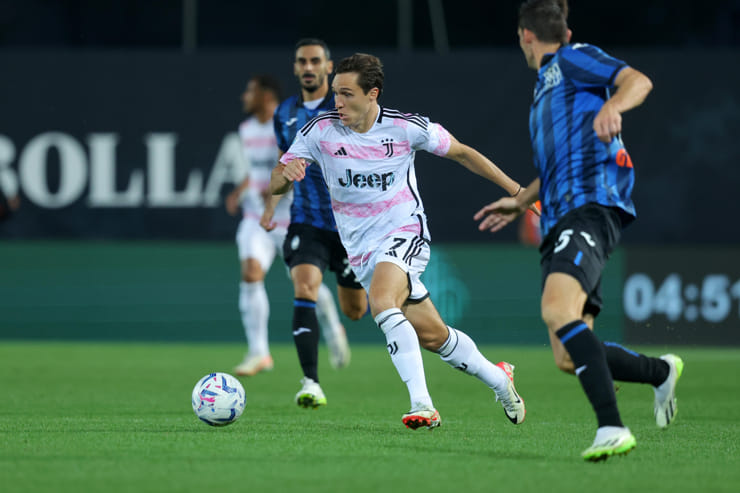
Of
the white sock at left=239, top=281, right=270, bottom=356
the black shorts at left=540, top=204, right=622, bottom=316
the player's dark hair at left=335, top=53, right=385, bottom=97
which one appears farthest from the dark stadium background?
the black shorts at left=540, top=204, right=622, bottom=316

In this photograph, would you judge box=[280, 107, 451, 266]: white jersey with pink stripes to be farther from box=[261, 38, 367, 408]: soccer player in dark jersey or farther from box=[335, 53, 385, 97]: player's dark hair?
box=[261, 38, 367, 408]: soccer player in dark jersey

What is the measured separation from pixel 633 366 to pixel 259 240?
5.82 meters

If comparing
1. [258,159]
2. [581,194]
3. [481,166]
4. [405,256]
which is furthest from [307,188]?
[258,159]

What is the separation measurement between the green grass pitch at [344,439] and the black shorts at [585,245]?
2.65 ft

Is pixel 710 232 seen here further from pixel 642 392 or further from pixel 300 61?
pixel 300 61

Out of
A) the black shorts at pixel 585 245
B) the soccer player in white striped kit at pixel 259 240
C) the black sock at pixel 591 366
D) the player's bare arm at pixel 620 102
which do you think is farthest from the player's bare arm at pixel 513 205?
the soccer player in white striped kit at pixel 259 240

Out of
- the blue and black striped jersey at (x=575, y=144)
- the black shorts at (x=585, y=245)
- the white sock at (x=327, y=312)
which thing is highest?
the blue and black striped jersey at (x=575, y=144)

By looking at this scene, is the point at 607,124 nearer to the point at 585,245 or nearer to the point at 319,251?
the point at 585,245

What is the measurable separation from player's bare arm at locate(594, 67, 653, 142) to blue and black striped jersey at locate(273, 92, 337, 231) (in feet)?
10.5

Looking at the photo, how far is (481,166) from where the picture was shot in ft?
21.1

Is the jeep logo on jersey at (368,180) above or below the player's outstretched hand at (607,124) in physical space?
below

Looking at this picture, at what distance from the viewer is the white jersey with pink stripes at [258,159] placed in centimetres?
1121

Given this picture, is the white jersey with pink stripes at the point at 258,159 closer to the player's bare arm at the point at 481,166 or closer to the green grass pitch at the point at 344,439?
the green grass pitch at the point at 344,439

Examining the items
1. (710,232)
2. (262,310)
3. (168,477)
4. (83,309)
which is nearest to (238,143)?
(83,309)
